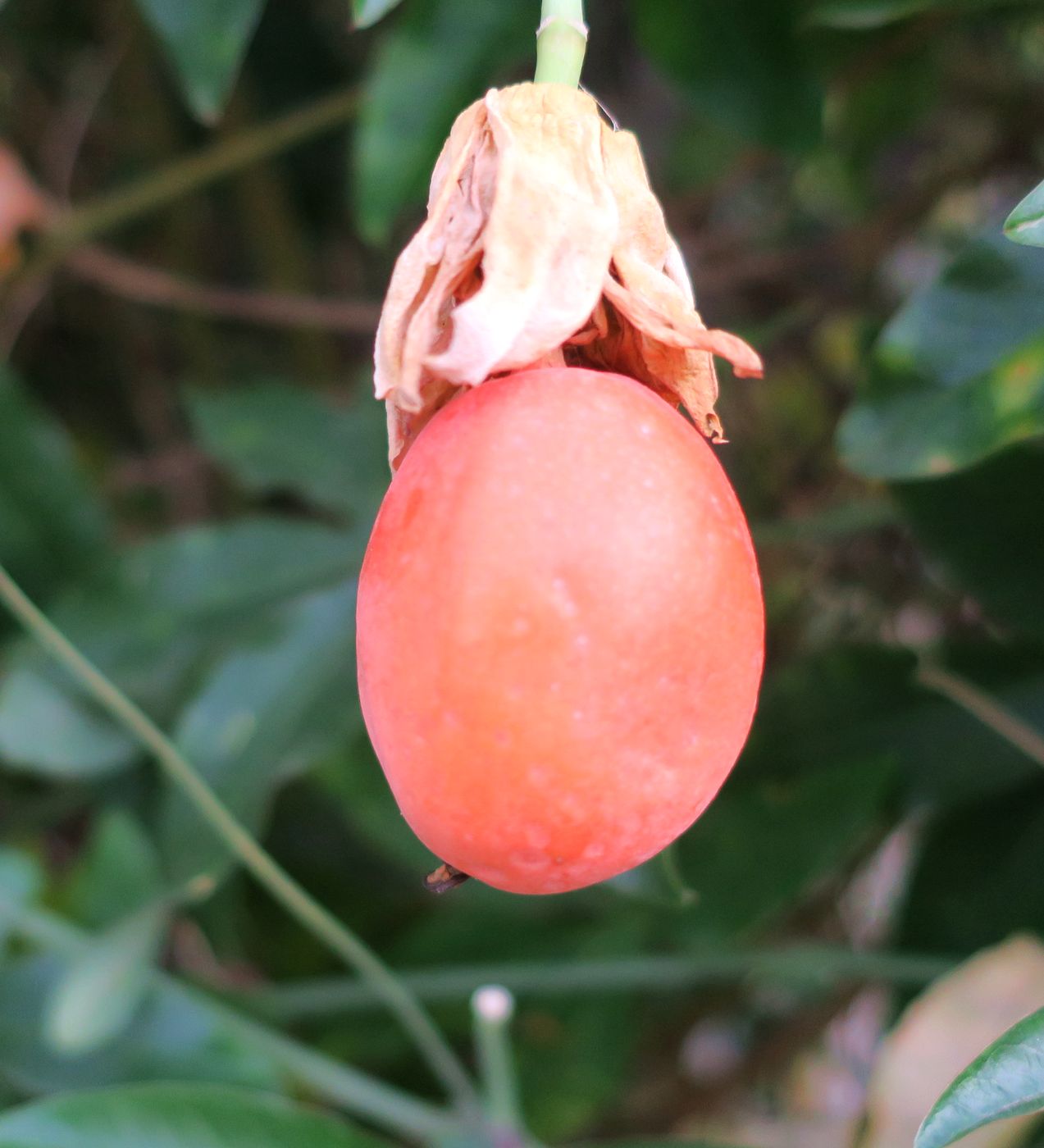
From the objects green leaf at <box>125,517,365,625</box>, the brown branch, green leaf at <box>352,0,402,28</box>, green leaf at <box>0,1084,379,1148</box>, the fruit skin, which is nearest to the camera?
the fruit skin

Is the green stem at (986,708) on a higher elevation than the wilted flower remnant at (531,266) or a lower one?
lower

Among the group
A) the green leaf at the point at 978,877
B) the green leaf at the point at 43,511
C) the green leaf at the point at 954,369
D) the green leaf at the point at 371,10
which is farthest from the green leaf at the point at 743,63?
the green leaf at the point at 43,511

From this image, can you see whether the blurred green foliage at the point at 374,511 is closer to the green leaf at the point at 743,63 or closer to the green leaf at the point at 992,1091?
the green leaf at the point at 743,63

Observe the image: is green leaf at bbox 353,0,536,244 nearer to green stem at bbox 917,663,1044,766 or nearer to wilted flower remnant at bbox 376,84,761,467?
wilted flower remnant at bbox 376,84,761,467

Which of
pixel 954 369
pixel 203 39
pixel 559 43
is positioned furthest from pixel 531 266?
pixel 203 39

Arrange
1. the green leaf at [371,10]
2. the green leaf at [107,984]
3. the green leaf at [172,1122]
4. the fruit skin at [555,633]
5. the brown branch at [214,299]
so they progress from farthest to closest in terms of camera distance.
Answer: the brown branch at [214,299]
the green leaf at [107,984]
the green leaf at [172,1122]
the green leaf at [371,10]
the fruit skin at [555,633]

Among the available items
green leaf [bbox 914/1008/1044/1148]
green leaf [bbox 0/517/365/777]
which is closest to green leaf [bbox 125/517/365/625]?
green leaf [bbox 0/517/365/777]
